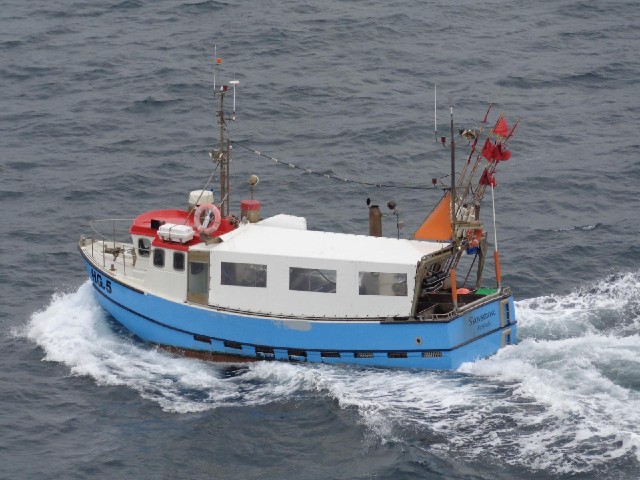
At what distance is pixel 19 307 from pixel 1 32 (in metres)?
29.5

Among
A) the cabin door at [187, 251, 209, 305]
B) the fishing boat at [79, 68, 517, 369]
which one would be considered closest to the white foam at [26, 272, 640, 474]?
the fishing boat at [79, 68, 517, 369]

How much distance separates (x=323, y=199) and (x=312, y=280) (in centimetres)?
1301

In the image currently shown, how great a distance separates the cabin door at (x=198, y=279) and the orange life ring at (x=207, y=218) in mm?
860

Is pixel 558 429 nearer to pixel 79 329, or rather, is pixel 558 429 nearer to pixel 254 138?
pixel 79 329

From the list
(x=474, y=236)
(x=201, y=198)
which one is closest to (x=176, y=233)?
(x=201, y=198)

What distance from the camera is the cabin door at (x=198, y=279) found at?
39.9 meters

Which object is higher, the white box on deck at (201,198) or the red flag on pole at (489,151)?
the red flag on pole at (489,151)

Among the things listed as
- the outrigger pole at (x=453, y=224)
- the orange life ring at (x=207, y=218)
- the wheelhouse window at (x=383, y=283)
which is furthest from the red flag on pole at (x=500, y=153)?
the orange life ring at (x=207, y=218)

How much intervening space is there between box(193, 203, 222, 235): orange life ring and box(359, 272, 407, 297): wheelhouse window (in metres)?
4.97

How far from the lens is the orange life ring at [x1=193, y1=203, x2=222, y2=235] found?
4028cm

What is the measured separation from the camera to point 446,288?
4122 cm

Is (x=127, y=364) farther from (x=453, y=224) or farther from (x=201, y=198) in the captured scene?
(x=453, y=224)

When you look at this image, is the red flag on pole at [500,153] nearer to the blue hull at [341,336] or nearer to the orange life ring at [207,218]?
the blue hull at [341,336]

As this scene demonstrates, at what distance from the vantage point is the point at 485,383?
1486 inches
